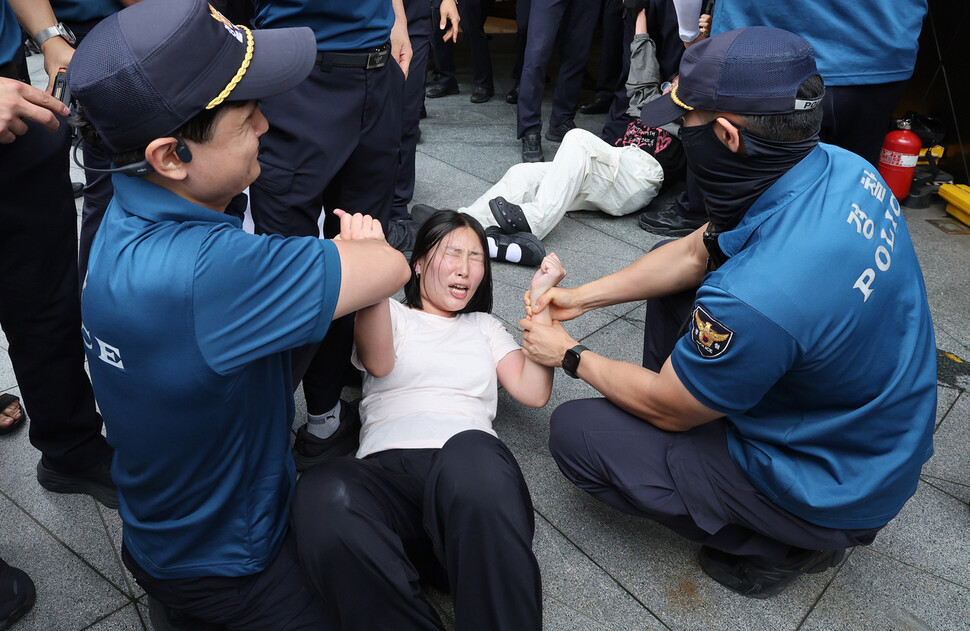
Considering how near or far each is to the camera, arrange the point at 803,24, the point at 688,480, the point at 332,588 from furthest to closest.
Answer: the point at 803,24 → the point at 688,480 → the point at 332,588

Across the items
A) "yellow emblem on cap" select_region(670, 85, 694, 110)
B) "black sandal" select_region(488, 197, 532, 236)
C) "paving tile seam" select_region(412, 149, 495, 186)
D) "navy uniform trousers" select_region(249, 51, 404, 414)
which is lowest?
"paving tile seam" select_region(412, 149, 495, 186)

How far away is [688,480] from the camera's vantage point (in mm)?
1939

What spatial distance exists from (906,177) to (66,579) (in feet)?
15.7

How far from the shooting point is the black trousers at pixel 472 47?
6215 millimetres

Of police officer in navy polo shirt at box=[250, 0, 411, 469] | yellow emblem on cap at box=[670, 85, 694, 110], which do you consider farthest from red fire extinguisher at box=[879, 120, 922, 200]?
police officer in navy polo shirt at box=[250, 0, 411, 469]

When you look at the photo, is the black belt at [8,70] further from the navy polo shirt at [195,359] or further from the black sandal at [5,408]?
the black sandal at [5,408]

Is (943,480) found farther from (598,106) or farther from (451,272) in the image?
(598,106)

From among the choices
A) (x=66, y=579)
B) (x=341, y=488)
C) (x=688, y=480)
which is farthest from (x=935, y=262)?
(x=66, y=579)

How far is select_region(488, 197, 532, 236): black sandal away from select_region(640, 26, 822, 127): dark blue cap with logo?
6.64 ft

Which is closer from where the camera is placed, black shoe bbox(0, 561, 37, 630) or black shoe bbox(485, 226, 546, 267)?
black shoe bbox(0, 561, 37, 630)

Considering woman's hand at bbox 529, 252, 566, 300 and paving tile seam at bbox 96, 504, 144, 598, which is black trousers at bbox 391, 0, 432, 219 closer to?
woman's hand at bbox 529, 252, 566, 300

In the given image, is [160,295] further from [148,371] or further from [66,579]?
[66,579]

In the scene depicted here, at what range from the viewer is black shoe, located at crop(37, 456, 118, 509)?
2.24 m

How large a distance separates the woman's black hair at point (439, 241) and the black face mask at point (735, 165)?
81 cm
